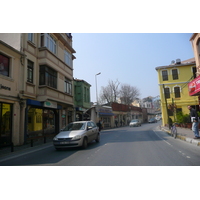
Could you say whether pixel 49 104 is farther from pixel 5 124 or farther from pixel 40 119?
pixel 5 124

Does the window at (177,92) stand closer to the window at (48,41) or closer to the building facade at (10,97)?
the window at (48,41)

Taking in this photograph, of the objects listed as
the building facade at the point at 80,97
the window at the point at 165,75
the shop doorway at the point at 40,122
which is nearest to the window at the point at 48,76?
the shop doorway at the point at 40,122

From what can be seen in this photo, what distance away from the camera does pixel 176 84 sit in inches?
1243

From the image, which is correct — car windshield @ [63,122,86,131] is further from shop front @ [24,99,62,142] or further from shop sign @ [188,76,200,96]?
shop sign @ [188,76,200,96]

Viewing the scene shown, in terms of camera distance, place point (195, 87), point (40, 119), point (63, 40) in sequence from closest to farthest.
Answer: point (195, 87), point (40, 119), point (63, 40)

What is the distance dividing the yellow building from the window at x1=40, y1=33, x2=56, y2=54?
2141 centimetres

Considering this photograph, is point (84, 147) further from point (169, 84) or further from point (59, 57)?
point (169, 84)

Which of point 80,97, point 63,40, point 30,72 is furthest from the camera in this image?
point 80,97

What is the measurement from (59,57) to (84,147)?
11.7 meters

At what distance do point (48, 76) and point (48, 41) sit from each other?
11.3 ft

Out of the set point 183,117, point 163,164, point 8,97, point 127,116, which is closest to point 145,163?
point 163,164

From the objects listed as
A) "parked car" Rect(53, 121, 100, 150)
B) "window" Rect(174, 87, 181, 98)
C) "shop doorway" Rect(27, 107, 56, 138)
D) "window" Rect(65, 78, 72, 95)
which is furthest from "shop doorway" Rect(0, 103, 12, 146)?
"window" Rect(174, 87, 181, 98)

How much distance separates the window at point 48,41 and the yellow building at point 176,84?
21411 millimetres

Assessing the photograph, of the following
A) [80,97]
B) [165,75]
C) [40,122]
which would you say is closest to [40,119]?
[40,122]
